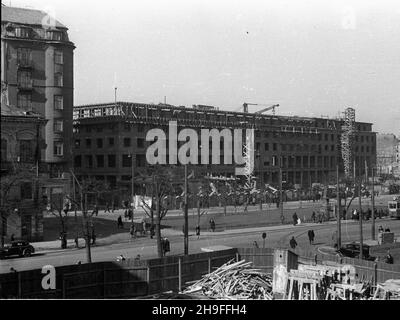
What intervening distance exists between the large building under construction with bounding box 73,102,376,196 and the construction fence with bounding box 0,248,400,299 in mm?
32958

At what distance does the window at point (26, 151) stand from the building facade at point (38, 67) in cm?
292

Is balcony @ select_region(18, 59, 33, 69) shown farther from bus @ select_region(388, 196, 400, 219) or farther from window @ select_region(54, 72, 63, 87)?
bus @ select_region(388, 196, 400, 219)

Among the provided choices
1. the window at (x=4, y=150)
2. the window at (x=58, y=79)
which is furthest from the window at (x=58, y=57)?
the window at (x=4, y=150)

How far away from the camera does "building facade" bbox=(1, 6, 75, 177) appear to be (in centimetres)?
3575

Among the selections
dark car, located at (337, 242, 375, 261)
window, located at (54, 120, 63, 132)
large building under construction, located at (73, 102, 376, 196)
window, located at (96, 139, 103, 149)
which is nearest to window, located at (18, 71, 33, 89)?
window, located at (54, 120, 63, 132)

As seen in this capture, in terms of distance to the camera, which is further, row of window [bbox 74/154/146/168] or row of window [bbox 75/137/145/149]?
row of window [bbox 74/154/146/168]

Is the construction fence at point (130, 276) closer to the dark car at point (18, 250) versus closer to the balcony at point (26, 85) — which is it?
the dark car at point (18, 250)

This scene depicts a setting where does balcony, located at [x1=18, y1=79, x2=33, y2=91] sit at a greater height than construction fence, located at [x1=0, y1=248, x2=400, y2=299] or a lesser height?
greater

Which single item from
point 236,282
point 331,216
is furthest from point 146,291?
point 331,216

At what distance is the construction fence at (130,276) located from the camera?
1711cm

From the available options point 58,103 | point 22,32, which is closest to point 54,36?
point 22,32

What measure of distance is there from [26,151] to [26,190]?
8.82 feet

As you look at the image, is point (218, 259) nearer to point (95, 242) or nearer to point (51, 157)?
point (95, 242)

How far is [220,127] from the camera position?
52.8 m
